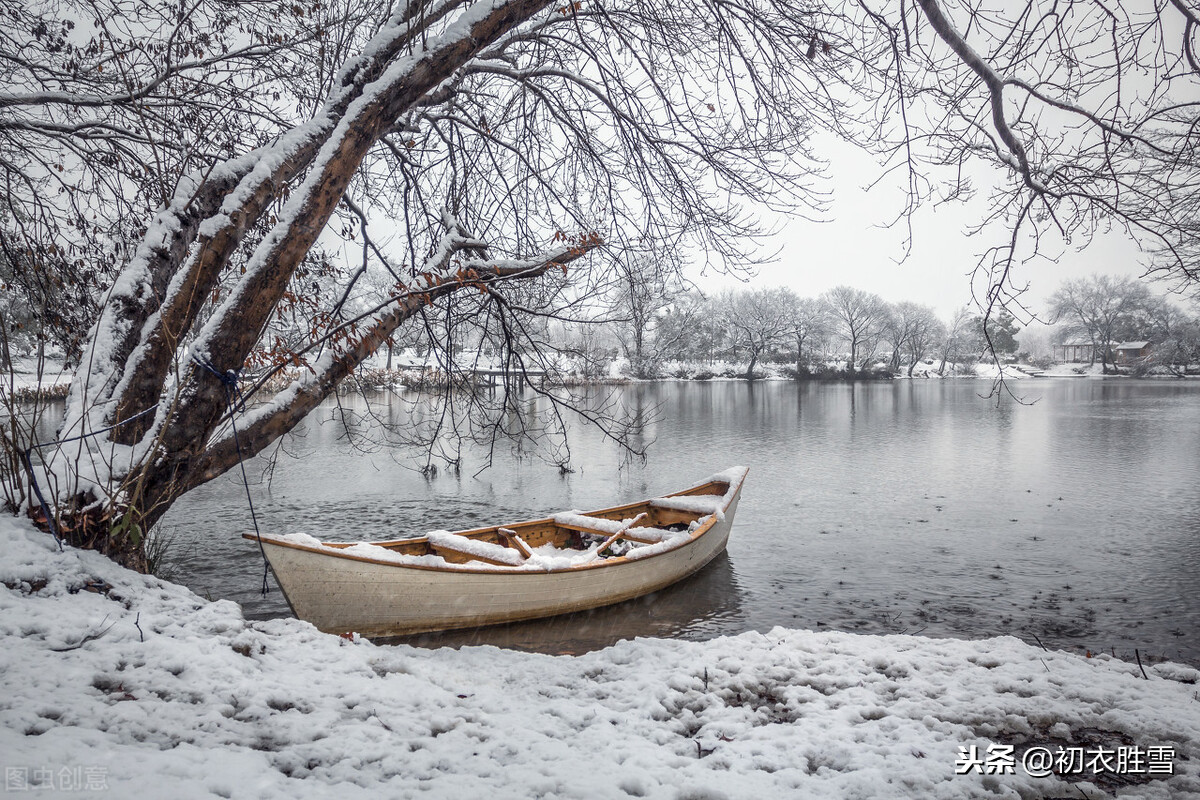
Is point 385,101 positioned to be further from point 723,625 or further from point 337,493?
point 337,493

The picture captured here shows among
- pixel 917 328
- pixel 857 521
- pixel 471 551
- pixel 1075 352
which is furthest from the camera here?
pixel 1075 352

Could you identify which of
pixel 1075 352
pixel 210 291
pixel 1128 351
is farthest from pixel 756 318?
pixel 210 291

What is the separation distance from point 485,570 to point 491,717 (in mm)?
2383

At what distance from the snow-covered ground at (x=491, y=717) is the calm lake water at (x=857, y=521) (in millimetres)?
2133

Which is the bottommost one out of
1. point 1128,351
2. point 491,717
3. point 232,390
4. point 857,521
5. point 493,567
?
point 857,521

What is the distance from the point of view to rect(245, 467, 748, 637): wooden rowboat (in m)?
5.34

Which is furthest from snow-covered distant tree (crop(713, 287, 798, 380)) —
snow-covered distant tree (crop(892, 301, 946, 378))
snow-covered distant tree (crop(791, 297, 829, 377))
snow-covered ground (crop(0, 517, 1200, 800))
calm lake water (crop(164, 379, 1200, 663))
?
snow-covered ground (crop(0, 517, 1200, 800))

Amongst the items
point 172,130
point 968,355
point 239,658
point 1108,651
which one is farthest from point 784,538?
point 968,355

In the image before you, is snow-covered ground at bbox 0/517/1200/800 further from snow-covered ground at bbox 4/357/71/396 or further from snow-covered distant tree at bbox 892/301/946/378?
snow-covered distant tree at bbox 892/301/946/378

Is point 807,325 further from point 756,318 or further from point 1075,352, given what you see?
point 1075,352

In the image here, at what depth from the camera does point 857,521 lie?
1141 centimetres

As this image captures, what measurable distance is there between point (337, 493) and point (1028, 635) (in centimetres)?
1164

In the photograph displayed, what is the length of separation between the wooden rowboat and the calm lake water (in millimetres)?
332

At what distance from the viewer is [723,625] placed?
683 centimetres
